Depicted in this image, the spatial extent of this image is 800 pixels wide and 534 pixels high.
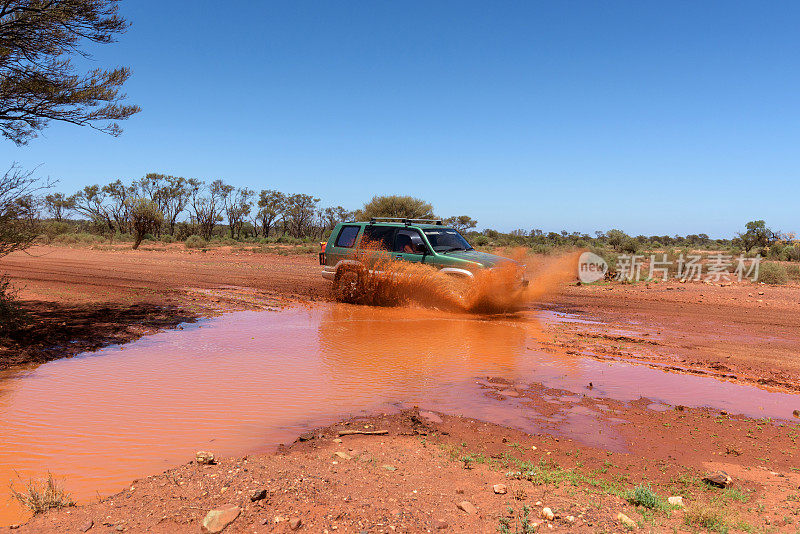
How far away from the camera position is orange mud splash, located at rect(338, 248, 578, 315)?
11.1m

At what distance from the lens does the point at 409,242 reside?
39.3 feet

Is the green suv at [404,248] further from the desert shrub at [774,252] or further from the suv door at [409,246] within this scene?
the desert shrub at [774,252]

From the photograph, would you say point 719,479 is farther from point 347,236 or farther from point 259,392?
point 347,236

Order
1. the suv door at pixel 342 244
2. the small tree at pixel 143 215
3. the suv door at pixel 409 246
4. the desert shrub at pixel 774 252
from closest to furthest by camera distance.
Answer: the suv door at pixel 409 246, the suv door at pixel 342 244, the desert shrub at pixel 774 252, the small tree at pixel 143 215

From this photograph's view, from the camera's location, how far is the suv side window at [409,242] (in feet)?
38.6

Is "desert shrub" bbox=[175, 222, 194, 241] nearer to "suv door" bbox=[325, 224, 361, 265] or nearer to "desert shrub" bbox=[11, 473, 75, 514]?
"suv door" bbox=[325, 224, 361, 265]

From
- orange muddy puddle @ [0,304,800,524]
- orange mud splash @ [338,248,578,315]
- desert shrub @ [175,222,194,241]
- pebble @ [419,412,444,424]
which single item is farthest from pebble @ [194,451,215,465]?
desert shrub @ [175,222,194,241]

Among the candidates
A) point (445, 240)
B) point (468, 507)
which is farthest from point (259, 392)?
point (445, 240)

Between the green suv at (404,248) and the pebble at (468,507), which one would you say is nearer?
the pebble at (468,507)

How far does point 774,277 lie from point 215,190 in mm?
62072

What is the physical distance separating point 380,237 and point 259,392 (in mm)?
7065

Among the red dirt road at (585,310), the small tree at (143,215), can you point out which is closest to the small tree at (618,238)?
the red dirt road at (585,310)

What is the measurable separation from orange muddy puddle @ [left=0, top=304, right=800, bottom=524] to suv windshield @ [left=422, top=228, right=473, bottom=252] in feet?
9.75

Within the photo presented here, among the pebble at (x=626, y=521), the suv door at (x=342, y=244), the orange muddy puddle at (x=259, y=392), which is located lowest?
the orange muddy puddle at (x=259, y=392)
